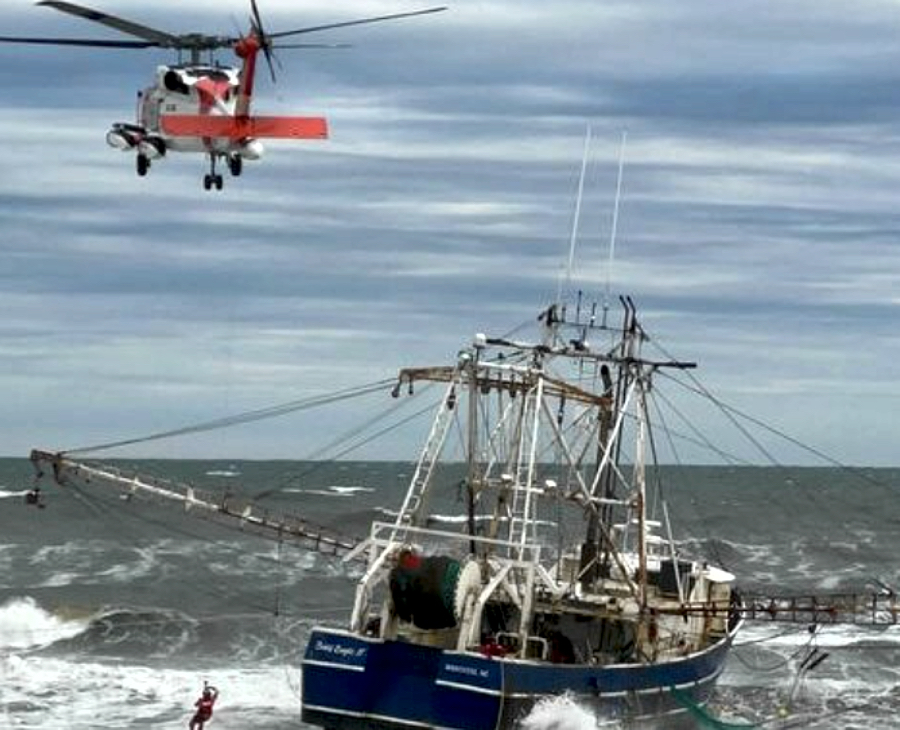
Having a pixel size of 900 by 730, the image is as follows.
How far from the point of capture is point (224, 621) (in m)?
66.6

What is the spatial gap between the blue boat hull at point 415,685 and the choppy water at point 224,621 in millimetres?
740

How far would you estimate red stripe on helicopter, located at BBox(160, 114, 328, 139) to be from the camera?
40.8 meters

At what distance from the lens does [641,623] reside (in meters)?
44.3

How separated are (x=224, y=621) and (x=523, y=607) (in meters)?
27.5

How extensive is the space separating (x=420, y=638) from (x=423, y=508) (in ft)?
8.66

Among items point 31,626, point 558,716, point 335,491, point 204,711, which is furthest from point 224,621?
point 335,491

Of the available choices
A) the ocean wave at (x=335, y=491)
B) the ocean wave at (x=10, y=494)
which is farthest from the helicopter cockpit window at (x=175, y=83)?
the ocean wave at (x=335, y=491)

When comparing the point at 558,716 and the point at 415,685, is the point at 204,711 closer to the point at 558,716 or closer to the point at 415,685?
the point at 415,685

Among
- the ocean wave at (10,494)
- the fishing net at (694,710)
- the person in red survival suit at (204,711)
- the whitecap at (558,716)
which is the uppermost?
the whitecap at (558,716)

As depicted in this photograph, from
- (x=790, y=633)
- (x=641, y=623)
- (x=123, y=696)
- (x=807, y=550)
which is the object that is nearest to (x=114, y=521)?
(x=807, y=550)

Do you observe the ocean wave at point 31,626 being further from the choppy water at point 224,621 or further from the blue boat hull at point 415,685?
the blue boat hull at point 415,685

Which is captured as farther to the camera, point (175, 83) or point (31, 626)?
point (31, 626)

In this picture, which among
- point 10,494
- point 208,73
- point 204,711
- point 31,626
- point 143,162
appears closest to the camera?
point 204,711

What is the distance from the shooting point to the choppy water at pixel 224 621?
49.2 m
